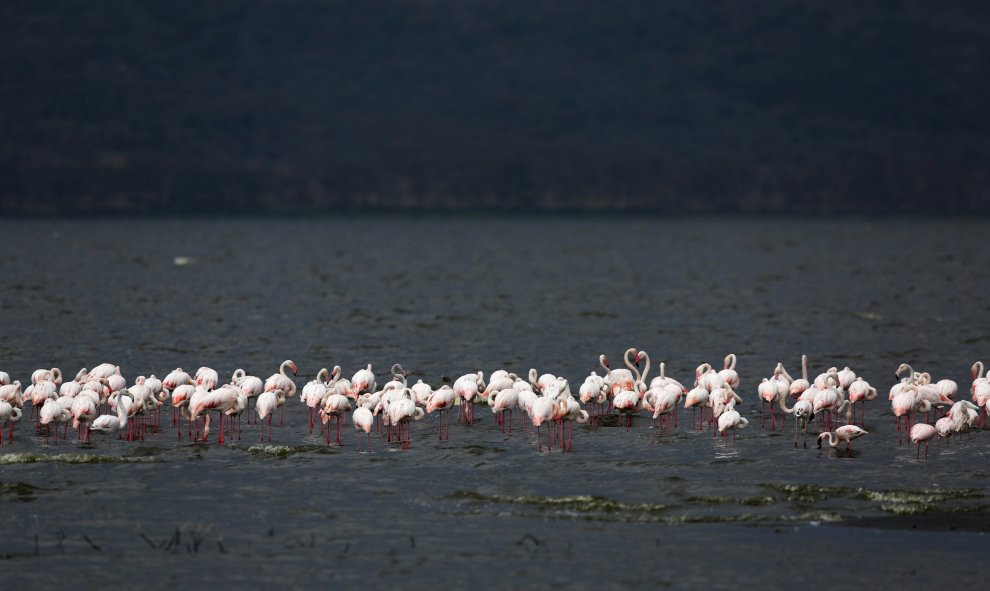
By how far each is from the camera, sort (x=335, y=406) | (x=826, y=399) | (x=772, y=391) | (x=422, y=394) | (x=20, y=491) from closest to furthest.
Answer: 1. (x=20, y=491)
2. (x=335, y=406)
3. (x=826, y=399)
4. (x=422, y=394)
5. (x=772, y=391)

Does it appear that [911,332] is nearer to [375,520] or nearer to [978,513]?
[978,513]

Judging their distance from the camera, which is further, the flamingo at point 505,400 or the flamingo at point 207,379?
the flamingo at point 207,379

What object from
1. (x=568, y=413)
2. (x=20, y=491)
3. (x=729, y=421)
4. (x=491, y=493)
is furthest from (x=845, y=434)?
(x=20, y=491)

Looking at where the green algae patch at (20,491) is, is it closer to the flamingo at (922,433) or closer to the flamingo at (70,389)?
the flamingo at (70,389)

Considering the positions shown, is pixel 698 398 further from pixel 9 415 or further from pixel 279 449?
pixel 9 415

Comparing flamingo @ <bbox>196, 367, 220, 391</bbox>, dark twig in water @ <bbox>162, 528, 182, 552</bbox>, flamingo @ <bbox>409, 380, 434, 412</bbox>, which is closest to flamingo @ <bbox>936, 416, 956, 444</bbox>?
flamingo @ <bbox>409, 380, 434, 412</bbox>

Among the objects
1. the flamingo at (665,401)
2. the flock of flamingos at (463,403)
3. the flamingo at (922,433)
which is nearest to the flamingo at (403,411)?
the flock of flamingos at (463,403)

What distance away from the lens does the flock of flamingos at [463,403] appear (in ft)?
87.9

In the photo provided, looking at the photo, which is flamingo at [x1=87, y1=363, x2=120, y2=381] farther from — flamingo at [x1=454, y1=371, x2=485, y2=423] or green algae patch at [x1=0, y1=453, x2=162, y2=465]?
flamingo at [x1=454, y1=371, x2=485, y2=423]

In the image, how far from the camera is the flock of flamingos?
26781 mm

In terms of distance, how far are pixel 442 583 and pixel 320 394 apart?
33.4 ft

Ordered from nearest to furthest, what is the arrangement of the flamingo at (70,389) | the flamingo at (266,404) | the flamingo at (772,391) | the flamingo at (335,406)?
the flamingo at (335,406), the flamingo at (266,404), the flamingo at (70,389), the flamingo at (772,391)

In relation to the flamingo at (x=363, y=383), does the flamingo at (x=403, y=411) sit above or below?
below

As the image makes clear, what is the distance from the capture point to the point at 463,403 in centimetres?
3075
